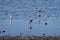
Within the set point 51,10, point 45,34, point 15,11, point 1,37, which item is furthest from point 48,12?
point 1,37

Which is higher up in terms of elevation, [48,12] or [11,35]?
[48,12]

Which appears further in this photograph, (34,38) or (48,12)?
(48,12)

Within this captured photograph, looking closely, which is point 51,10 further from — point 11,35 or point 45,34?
point 11,35

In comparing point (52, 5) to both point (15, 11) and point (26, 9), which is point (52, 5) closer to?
point (26, 9)

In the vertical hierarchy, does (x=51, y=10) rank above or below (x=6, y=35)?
above

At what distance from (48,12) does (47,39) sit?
0.58 metres

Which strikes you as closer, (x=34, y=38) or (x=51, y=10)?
(x=34, y=38)

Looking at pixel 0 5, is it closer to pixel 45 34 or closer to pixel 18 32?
pixel 18 32

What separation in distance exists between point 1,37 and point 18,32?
0.37m

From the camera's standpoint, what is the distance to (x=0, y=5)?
3.06 metres

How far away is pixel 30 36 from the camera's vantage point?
9.78ft

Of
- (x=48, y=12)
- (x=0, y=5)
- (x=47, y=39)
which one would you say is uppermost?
→ (x=0, y=5)

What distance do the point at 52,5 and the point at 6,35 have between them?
1158 mm

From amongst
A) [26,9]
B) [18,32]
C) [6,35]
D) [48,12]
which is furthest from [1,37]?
[48,12]
